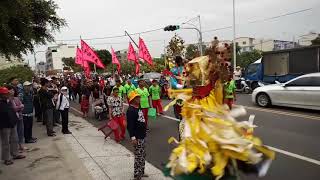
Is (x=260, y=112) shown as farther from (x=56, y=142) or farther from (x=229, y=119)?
(x=229, y=119)

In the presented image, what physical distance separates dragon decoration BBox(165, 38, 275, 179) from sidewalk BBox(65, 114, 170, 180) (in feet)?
13.1

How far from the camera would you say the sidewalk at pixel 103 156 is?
7750 millimetres

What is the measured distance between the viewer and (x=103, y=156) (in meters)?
9.33

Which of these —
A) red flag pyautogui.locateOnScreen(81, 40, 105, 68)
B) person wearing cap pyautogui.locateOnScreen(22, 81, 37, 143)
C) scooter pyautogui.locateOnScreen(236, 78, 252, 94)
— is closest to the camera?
person wearing cap pyautogui.locateOnScreen(22, 81, 37, 143)

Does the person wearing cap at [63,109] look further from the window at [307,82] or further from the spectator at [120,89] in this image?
the window at [307,82]

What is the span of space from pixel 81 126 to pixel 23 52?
658 centimetres

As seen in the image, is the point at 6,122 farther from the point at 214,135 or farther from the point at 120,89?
the point at 214,135

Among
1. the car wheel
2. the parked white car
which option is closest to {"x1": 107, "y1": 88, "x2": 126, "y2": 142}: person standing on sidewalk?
the parked white car

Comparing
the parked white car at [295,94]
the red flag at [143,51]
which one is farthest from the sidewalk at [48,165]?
the red flag at [143,51]

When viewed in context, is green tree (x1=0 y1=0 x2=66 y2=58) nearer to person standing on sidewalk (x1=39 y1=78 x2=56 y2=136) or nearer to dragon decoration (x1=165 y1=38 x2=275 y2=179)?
person standing on sidewalk (x1=39 y1=78 x2=56 y2=136)

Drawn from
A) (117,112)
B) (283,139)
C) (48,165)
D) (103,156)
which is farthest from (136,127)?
(283,139)

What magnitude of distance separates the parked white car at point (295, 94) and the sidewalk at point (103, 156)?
7.40 m

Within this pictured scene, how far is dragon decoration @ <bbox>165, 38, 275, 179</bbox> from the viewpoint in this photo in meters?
3.30

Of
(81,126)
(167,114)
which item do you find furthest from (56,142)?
(167,114)
